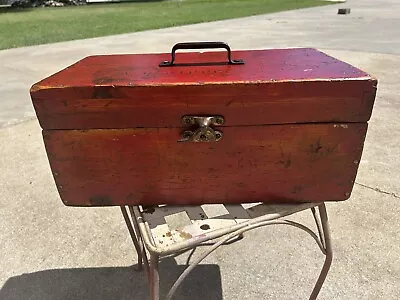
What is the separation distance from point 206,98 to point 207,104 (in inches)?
0.7

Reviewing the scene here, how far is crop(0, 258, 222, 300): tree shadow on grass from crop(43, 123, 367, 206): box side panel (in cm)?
65

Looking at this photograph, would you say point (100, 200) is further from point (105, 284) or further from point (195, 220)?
point (105, 284)

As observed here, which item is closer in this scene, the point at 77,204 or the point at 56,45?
the point at 77,204

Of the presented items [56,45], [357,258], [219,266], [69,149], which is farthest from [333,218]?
[56,45]

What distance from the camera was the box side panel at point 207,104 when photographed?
97 centimetres

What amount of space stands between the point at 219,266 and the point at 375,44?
6.13m

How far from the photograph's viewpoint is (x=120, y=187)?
3.67ft

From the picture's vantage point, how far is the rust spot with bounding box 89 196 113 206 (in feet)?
3.71

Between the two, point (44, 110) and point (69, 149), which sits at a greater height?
point (44, 110)

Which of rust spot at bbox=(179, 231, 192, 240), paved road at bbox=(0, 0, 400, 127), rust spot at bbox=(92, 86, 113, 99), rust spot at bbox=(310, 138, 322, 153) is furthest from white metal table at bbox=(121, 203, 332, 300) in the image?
paved road at bbox=(0, 0, 400, 127)

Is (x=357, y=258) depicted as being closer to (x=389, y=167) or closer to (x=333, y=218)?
(x=333, y=218)

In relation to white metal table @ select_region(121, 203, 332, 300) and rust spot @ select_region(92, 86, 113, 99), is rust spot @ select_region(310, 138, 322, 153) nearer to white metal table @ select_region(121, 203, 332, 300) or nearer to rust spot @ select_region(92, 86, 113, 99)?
white metal table @ select_region(121, 203, 332, 300)

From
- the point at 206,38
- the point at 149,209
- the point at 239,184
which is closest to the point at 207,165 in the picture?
the point at 239,184

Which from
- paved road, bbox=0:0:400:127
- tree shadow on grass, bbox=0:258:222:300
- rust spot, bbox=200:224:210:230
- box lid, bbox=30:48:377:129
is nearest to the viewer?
box lid, bbox=30:48:377:129
